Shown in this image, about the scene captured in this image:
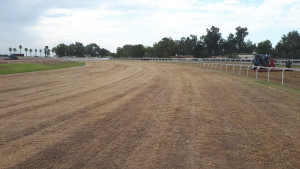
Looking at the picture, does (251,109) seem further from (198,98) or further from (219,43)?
(219,43)

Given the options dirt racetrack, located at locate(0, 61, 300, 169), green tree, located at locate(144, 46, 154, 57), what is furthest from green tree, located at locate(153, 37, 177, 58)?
dirt racetrack, located at locate(0, 61, 300, 169)

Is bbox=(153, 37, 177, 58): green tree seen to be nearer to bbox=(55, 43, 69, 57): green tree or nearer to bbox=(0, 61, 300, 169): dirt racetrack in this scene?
bbox=(55, 43, 69, 57): green tree

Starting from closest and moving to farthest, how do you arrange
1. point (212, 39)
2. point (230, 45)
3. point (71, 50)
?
point (212, 39) < point (230, 45) < point (71, 50)

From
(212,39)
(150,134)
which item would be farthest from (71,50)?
→ (150,134)

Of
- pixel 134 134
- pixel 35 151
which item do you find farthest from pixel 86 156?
pixel 134 134

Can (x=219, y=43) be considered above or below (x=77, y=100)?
above

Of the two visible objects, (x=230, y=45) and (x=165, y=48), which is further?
(x=230, y=45)

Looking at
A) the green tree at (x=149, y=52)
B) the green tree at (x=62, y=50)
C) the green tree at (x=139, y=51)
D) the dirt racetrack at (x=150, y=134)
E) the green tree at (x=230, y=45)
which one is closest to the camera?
the dirt racetrack at (x=150, y=134)

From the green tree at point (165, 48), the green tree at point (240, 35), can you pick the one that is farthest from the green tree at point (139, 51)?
the green tree at point (240, 35)

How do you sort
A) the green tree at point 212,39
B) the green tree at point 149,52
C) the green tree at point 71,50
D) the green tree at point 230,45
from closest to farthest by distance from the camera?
1. the green tree at point 212,39
2. the green tree at point 230,45
3. the green tree at point 149,52
4. the green tree at point 71,50

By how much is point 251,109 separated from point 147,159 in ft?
16.7

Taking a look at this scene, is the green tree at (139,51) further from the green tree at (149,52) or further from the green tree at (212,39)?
the green tree at (212,39)

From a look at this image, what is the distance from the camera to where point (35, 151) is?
15.6 ft

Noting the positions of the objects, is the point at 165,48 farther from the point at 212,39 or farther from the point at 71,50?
the point at 71,50
